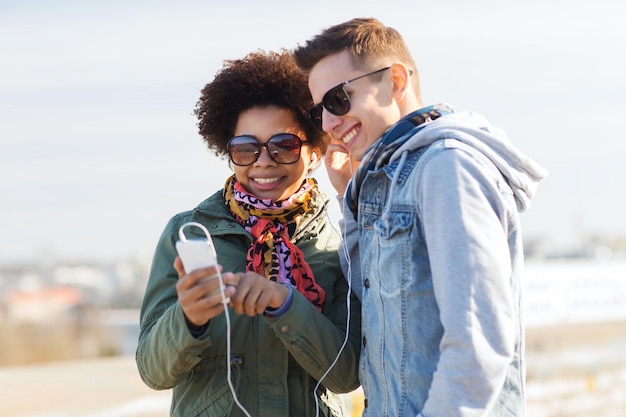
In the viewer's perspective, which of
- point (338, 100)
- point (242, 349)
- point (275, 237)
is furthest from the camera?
point (275, 237)

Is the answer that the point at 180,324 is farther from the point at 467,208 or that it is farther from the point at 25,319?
the point at 25,319

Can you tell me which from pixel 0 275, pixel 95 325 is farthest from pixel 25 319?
pixel 0 275

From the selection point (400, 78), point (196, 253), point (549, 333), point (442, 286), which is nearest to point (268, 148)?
point (400, 78)

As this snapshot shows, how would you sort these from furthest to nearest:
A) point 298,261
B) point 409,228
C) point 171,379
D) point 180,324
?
point 298,261
point 171,379
point 180,324
point 409,228

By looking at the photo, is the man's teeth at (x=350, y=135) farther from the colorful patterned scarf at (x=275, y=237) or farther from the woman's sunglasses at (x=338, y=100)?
the colorful patterned scarf at (x=275, y=237)

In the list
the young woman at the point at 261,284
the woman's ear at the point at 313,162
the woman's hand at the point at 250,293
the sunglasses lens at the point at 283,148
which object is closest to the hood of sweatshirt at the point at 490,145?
the woman's hand at the point at 250,293

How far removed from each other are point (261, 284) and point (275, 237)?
55cm

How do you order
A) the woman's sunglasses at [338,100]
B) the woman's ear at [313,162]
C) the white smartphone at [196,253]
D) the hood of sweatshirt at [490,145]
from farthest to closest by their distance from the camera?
1. the woman's ear at [313,162]
2. the woman's sunglasses at [338,100]
3. the white smartphone at [196,253]
4. the hood of sweatshirt at [490,145]

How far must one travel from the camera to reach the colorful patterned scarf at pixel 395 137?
2.82 m

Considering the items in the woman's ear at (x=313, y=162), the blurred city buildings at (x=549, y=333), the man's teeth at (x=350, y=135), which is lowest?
the blurred city buildings at (x=549, y=333)

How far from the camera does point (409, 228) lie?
8.78 ft

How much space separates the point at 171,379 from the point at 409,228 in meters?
1.12

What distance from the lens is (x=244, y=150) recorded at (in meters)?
3.56

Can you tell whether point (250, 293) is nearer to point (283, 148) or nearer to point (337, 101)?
point (337, 101)
